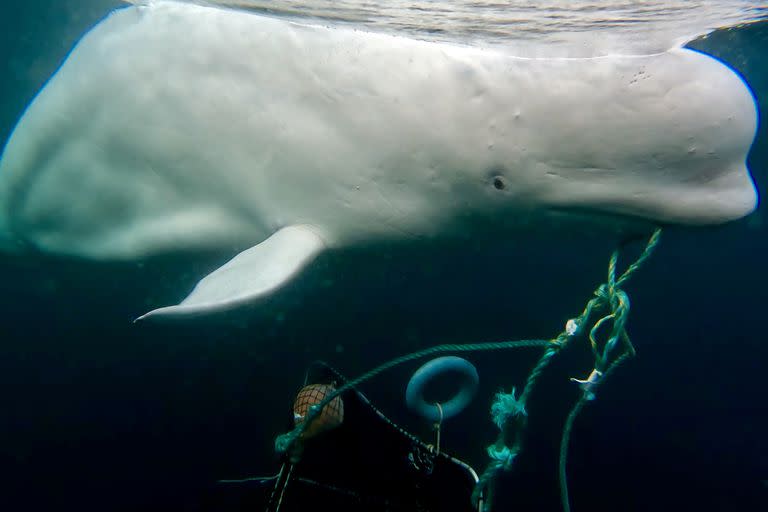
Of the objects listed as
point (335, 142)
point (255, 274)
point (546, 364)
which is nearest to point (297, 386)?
point (255, 274)

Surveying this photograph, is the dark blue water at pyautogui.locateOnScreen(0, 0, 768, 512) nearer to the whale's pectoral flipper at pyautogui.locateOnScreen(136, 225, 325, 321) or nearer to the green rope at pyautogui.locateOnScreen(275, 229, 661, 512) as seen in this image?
the whale's pectoral flipper at pyautogui.locateOnScreen(136, 225, 325, 321)

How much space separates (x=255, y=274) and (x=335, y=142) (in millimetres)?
1253

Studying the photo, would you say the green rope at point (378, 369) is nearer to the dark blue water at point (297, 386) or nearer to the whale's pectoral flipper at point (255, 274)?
the dark blue water at point (297, 386)

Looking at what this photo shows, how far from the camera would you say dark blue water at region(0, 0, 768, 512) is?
7.39 metres

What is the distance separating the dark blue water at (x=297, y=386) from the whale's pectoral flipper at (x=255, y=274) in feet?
0.86

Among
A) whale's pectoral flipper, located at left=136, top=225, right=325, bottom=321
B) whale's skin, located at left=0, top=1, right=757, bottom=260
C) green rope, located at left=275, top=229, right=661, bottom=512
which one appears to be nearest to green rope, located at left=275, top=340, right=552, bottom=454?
green rope, located at left=275, top=229, right=661, bottom=512

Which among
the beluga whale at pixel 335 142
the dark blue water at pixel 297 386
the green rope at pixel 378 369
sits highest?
the beluga whale at pixel 335 142

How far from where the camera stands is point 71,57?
16.9ft

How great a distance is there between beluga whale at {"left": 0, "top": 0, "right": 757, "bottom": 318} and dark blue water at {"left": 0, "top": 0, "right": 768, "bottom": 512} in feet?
1.60

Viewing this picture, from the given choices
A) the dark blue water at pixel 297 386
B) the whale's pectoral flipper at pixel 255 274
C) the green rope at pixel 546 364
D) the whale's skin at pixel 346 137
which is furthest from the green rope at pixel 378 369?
the whale's skin at pixel 346 137

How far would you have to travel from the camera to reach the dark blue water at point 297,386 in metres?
7.39

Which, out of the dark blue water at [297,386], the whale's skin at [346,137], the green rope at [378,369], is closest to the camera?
the green rope at [378,369]

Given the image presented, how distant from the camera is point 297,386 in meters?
9.27

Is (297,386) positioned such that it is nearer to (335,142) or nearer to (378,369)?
(335,142)
